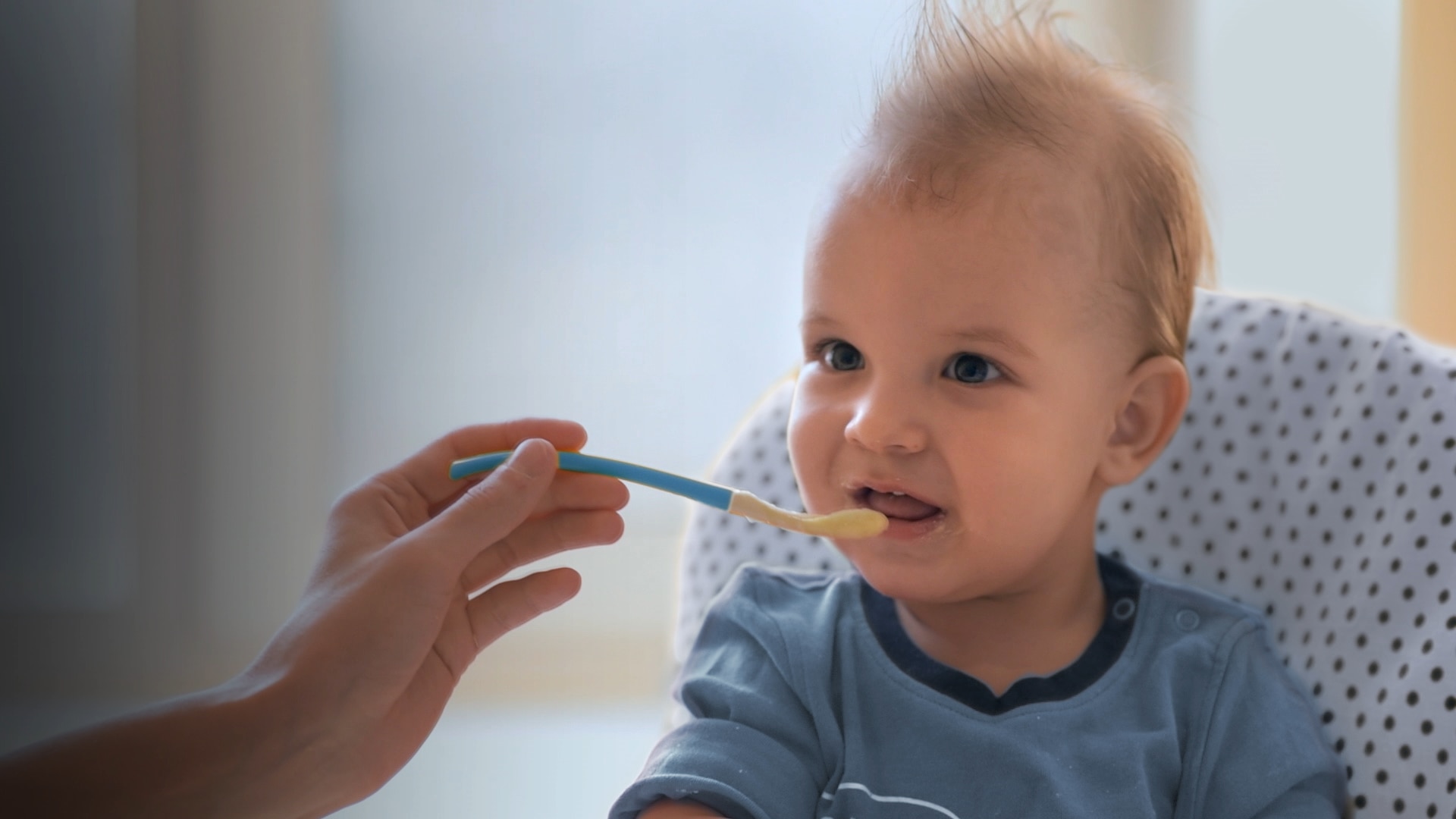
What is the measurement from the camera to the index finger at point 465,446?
0.86 meters

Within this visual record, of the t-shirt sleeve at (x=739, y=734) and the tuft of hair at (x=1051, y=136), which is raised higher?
the tuft of hair at (x=1051, y=136)

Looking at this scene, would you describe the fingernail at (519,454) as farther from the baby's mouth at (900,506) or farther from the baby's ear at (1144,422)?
the baby's ear at (1144,422)

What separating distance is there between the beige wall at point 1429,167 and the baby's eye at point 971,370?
116 cm

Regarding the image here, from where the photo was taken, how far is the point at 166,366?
1834mm

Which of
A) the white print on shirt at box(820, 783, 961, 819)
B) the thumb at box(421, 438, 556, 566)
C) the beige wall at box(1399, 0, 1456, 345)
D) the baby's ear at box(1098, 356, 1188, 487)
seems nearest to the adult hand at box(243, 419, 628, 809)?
the thumb at box(421, 438, 556, 566)

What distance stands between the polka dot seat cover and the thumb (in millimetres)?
333

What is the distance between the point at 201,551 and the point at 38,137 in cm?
67

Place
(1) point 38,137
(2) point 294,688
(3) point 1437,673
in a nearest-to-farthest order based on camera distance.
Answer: (2) point 294,688 < (3) point 1437,673 < (1) point 38,137

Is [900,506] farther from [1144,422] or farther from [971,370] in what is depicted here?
[1144,422]

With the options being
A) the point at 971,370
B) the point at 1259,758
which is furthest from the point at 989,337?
the point at 1259,758

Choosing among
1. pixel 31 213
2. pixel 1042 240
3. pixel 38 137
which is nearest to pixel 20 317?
pixel 31 213

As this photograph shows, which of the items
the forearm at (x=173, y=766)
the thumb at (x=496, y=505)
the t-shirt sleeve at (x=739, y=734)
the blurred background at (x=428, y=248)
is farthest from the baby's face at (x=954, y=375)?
the blurred background at (x=428, y=248)

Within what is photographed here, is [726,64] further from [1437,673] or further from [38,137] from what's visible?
[1437,673]

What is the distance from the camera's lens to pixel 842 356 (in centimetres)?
89
